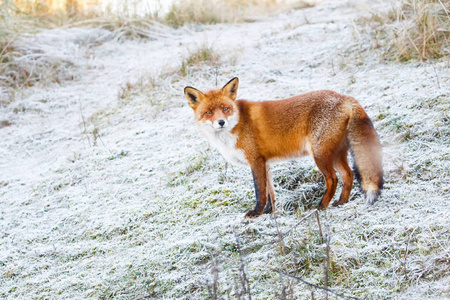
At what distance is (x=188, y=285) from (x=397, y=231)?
1439mm

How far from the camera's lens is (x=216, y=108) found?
3572 millimetres

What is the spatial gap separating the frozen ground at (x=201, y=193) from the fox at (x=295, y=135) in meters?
0.20

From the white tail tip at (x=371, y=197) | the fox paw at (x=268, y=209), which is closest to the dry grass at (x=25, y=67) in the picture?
the fox paw at (x=268, y=209)

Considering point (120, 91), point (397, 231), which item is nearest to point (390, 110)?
point (397, 231)

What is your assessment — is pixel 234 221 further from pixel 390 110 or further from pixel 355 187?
pixel 390 110

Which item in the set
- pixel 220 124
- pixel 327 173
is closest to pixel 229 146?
pixel 220 124

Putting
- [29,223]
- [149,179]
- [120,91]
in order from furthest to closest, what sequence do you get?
[120,91], [149,179], [29,223]

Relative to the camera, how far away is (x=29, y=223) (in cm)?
401

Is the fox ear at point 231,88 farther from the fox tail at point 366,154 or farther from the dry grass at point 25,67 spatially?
the dry grass at point 25,67

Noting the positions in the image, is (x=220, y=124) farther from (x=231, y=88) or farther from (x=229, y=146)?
(x=231, y=88)

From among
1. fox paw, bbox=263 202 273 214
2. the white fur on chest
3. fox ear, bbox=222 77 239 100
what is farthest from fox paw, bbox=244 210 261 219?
fox ear, bbox=222 77 239 100

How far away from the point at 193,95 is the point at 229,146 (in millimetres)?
637

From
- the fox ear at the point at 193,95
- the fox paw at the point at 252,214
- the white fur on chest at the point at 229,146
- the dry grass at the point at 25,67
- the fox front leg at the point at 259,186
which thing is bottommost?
the fox paw at the point at 252,214

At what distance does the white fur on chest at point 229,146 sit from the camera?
356 centimetres
